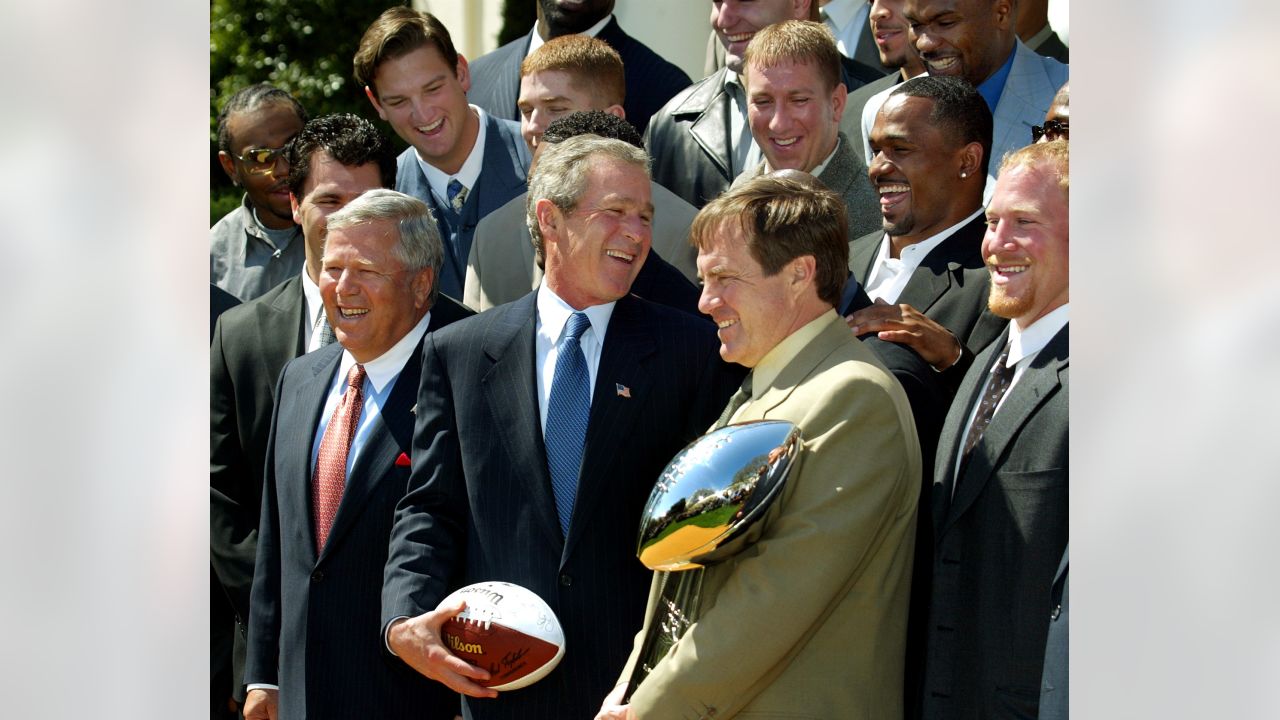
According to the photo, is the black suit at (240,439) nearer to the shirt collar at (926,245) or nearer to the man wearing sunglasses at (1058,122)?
the shirt collar at (926,245)

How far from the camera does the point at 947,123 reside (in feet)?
17.5

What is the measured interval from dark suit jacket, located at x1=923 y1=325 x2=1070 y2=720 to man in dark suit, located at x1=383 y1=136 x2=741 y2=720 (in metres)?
0.82

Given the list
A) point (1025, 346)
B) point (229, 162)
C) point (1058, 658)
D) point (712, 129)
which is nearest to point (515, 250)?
point (712, 129)

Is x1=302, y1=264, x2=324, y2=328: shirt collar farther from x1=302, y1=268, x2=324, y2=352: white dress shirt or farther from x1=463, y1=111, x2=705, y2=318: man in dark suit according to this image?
x1=463, y1=111, x2=705, y2=318: man in dark suit

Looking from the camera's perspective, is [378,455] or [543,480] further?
[378,455]

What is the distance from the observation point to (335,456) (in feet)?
16.4

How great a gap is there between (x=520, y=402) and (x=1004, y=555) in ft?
4.43

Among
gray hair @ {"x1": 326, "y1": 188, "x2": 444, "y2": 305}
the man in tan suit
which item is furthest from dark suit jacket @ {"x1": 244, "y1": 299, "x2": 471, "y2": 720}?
the man in tan suit

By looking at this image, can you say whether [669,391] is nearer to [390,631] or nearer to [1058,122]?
[390,631]

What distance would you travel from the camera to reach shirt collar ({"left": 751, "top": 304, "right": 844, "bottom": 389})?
411cm

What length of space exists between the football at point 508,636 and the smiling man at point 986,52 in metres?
2.71
